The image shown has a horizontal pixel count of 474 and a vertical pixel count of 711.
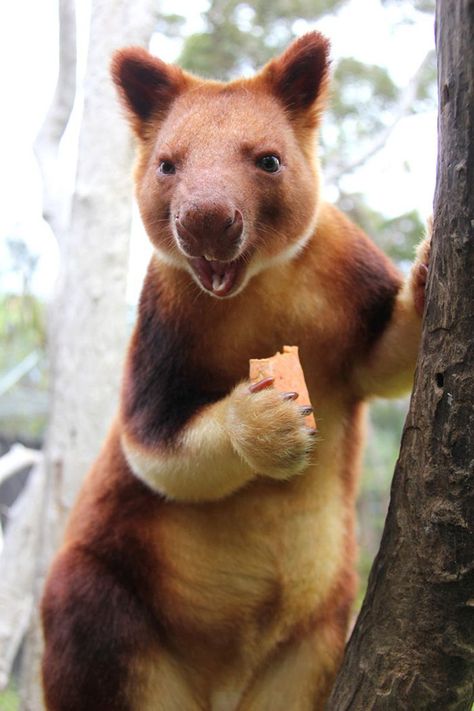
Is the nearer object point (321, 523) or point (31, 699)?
point (321, 523)

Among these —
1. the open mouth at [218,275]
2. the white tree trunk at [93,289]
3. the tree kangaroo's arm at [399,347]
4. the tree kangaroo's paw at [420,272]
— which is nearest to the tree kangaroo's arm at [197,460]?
the open mouth at [218,275]

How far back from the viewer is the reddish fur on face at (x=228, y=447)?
7.95 ft

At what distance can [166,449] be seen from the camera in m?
2.43

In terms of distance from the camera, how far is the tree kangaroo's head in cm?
210

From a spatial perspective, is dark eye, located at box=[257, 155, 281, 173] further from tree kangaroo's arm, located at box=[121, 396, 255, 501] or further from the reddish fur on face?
tree kangaroo's arm, located at box=[121, 396, 255, 501]

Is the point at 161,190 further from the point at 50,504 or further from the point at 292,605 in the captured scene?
the point at 50,504

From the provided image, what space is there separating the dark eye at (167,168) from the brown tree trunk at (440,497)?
0.89 metres

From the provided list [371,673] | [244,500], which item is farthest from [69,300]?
[371,673]

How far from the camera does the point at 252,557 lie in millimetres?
2689

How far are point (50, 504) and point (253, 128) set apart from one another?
10.2ft

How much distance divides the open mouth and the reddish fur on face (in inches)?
0.8

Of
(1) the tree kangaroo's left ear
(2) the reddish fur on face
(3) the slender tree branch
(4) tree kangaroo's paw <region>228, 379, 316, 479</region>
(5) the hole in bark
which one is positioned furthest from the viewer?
(3) the slender tree branch

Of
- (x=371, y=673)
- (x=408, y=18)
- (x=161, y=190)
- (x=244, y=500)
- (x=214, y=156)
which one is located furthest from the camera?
(x=408, y=18)

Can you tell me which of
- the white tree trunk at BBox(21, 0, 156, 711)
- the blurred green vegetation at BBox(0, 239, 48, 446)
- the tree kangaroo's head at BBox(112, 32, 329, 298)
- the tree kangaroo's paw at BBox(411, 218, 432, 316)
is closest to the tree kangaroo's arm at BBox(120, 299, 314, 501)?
the tree kangaroo's head at BBox(112, 32, 329, 298)
